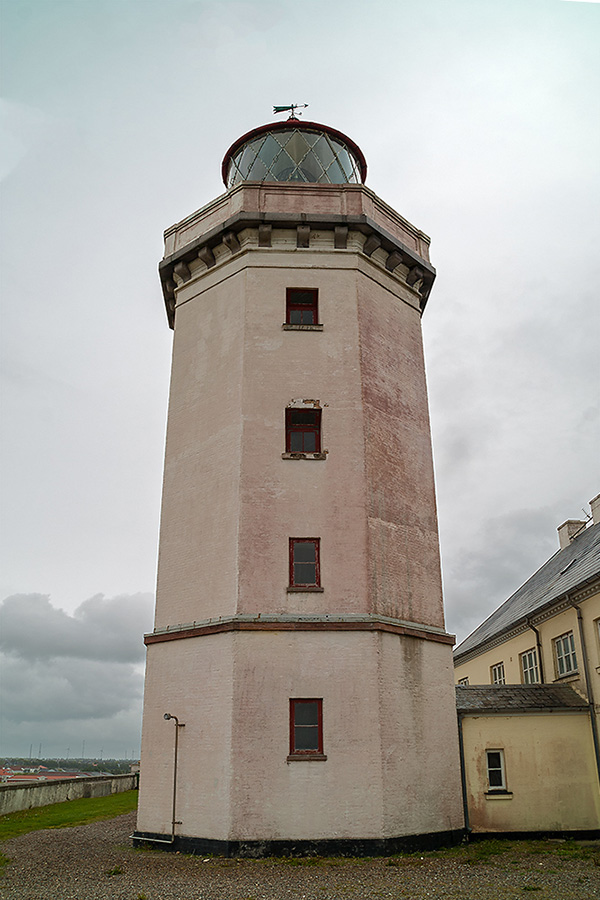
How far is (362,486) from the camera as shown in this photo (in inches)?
683

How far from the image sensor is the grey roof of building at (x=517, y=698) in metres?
18.7

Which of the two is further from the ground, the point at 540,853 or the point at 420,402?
the point at 420,402

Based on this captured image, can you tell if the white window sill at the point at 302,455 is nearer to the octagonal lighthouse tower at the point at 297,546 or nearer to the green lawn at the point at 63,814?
the octagonal lighthouse tower at the point at 297,546

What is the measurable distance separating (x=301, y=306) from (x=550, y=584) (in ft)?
43.4

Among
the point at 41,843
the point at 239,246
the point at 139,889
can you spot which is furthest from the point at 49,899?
the point at 239,246

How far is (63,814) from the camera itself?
2289cm

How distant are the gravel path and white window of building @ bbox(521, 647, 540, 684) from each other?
8750mm

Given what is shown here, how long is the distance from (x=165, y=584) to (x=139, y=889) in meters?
7.26

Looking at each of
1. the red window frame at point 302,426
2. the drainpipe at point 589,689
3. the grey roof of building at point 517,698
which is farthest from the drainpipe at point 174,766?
the drainpipe at point 589,689

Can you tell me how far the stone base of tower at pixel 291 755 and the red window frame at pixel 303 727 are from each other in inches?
4.8

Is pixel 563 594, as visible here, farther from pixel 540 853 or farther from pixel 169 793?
pixel 169 793

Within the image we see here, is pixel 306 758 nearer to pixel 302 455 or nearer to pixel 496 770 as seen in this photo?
pixel 496 770

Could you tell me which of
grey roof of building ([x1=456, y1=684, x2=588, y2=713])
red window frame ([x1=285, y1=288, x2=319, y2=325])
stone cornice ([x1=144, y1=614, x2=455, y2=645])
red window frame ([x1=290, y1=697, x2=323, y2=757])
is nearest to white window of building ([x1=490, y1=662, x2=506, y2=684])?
grey roof of building ([x1=456, y1=684, x2=588, y2=713])

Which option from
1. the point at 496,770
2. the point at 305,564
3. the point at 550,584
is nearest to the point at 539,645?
the point at 550,584
